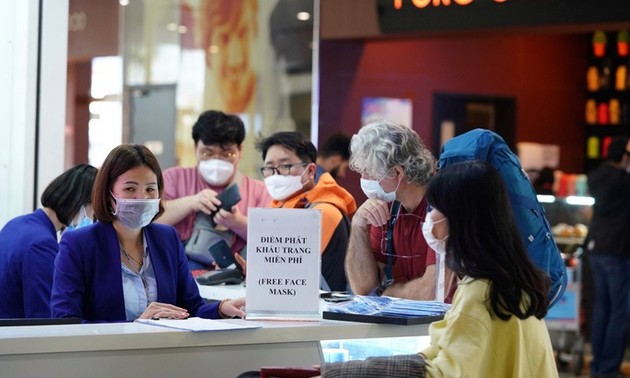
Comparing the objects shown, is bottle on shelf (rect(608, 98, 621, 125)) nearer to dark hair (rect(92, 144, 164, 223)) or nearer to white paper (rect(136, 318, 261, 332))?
dark hair (rect(92, 144, 164, 223))

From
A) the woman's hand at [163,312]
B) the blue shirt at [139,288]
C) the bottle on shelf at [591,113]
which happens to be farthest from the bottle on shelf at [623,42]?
the woman's hand at [163,312]

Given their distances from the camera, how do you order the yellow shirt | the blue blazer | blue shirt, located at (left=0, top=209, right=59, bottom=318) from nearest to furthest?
the yellow shirt
the blue blazer
blue shirt, located at (left=0, top=209, right=59, bottom=318)

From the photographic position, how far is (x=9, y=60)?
5.56m

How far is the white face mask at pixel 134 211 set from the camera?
12.0ft

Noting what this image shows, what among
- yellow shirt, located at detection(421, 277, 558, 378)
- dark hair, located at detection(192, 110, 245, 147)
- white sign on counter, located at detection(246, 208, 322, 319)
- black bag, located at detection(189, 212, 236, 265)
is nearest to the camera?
yellow shirt, located at detection(421, 277, 558, 378)

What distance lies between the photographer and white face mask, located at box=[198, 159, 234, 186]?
548 centimetres

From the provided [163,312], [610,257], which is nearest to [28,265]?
[163,312]

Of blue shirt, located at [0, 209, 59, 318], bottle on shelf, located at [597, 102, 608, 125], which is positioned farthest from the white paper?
bottle on shelf, located at [597, 102, 608, 125]

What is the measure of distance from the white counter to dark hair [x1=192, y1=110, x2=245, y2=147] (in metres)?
2.19

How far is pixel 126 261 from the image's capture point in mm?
3689

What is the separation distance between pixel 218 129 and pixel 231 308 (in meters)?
1.92

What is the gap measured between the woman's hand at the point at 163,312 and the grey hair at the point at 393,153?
950mm

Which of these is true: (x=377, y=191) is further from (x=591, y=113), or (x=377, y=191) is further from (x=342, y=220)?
(x=591, y=113)

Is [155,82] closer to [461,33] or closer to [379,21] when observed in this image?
[379,21]
